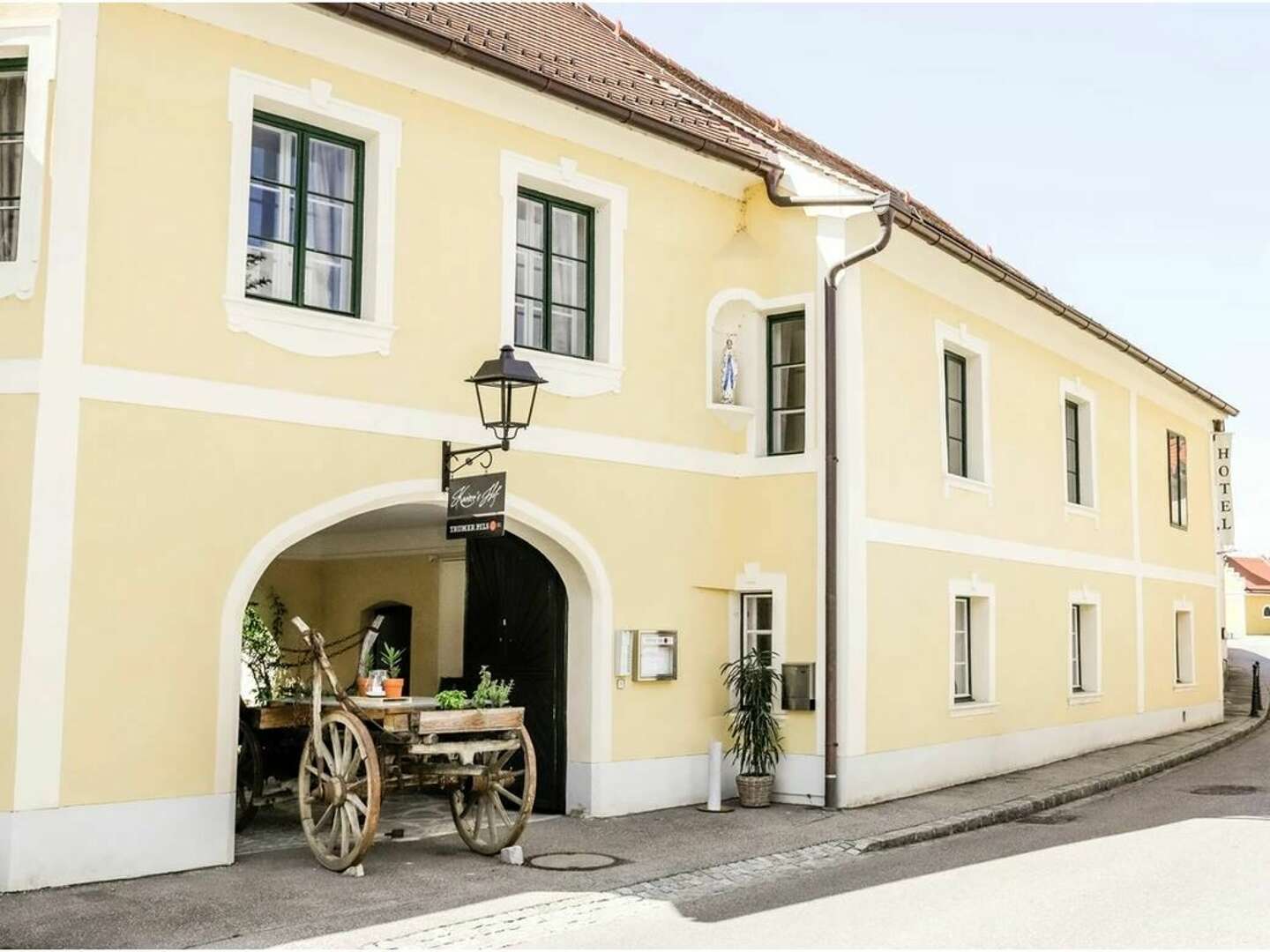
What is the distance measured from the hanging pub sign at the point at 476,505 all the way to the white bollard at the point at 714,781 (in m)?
3.44

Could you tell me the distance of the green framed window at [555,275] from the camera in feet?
38.9

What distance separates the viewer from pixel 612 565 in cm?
1214

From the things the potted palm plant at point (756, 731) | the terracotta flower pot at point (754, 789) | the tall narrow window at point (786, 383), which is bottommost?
the terracotta flower pot at point (754, 789)

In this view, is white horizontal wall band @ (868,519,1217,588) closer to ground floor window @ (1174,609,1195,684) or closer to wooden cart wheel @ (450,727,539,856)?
ground floor window @ (1174,609,1195,684)

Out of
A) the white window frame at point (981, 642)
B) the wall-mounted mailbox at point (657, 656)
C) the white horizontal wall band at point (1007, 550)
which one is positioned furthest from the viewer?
the white window frame at point (981, 642)

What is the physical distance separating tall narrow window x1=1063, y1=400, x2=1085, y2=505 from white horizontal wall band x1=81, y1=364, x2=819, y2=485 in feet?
22.7

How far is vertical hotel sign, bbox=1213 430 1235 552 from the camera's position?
24.7m

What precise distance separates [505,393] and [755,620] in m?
4.07

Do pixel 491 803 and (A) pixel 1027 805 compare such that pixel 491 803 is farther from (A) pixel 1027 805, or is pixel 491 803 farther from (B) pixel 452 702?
(A) pixel 1027 805

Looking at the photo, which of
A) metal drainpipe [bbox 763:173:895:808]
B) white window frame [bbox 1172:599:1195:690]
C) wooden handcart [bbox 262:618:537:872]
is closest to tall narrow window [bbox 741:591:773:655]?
metal drainpipe [bbox 763:173:895:808]

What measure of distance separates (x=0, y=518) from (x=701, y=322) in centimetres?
662

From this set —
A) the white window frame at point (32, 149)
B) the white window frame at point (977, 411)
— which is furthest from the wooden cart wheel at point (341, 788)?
the white window frame at point (977, 411)

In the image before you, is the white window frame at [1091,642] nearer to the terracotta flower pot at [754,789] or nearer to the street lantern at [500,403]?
the terracotta flower pot at [754,789]

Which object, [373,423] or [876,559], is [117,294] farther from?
[876,559]
